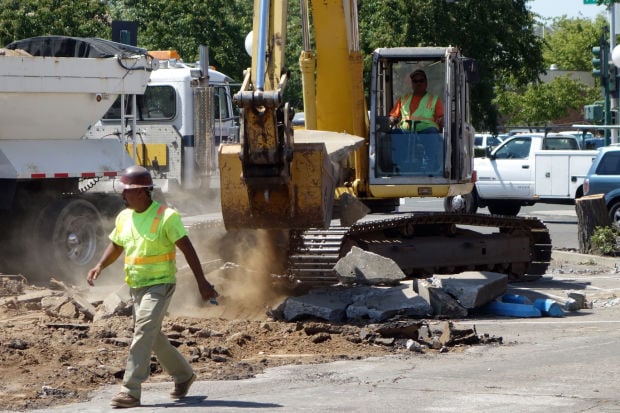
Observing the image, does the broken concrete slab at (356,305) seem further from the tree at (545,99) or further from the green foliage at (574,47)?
the green foliage at (574,47)

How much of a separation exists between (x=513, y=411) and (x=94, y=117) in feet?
31.6

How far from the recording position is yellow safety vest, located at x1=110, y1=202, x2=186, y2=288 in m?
8.25

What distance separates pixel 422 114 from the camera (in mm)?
14688

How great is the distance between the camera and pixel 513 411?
782 centimetres

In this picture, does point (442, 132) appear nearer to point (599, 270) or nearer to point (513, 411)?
point (599, 270)

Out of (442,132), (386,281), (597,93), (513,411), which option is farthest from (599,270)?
(597,93)

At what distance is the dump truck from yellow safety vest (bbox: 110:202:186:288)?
714 centimetres

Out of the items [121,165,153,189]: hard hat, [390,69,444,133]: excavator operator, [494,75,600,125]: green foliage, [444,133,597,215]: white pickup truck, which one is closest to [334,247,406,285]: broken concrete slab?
[390,69,444,133]: excavator operator

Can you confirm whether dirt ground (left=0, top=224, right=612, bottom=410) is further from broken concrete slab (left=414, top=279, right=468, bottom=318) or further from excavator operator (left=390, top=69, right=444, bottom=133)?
excavator operator (left=390, top=69, right=444, bottom=133)

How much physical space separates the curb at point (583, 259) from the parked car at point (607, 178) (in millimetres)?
4643

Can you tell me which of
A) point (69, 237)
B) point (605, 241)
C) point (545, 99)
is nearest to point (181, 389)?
point (69, 237)

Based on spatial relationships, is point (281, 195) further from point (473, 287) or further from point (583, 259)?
point (583, 259)

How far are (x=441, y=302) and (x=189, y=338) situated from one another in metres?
2.82

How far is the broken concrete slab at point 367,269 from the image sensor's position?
1259 centimetres
